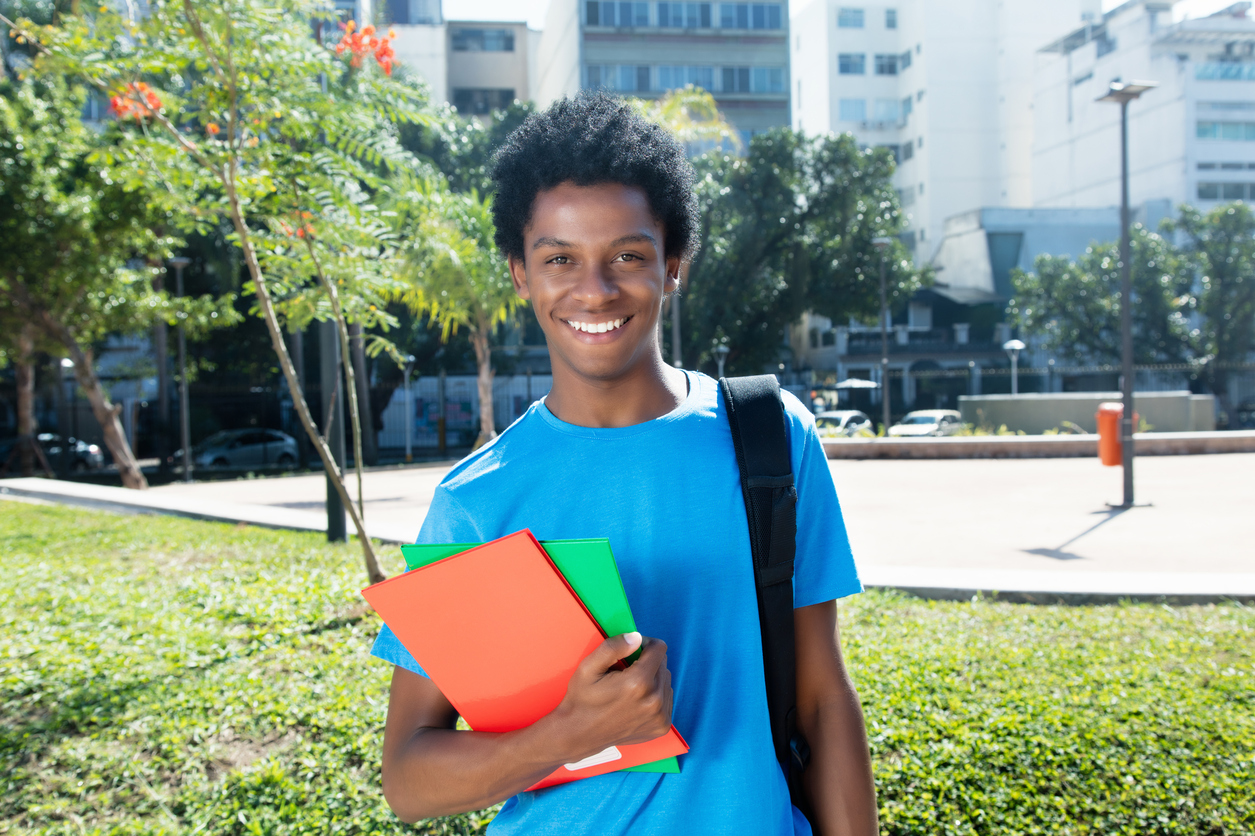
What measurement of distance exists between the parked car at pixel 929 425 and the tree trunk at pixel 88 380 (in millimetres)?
17876

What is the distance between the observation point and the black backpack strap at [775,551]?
132 cm

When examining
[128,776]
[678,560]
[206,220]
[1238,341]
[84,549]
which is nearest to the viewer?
[678,560]

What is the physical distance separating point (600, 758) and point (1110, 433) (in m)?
12.5

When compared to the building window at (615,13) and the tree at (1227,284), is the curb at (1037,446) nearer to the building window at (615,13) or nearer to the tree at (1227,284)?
the tree at (1227,284)

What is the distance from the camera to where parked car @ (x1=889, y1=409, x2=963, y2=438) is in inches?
933

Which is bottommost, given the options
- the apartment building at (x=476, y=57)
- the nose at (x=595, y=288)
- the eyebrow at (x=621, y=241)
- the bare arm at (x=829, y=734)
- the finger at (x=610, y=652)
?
the bare arm at (x=829, y=734)

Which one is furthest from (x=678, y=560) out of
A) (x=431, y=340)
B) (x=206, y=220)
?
(x=431, y=340)

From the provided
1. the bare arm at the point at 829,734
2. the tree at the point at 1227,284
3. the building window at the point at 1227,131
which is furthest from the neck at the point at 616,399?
the building window at the point at 1227,131

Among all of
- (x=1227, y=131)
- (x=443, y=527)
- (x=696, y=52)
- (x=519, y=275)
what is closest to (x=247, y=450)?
(x=519, y=275)

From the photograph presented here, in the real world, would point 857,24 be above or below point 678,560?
above

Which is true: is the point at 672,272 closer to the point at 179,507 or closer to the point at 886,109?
the point at 179,507

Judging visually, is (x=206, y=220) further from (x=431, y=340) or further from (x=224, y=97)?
(x=431, y=340)

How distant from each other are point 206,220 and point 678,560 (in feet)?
19.1

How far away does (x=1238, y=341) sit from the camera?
33438mm
